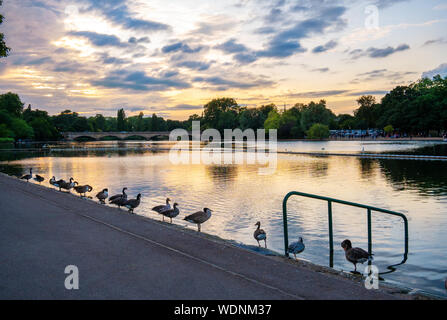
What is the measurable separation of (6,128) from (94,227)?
11312 cm

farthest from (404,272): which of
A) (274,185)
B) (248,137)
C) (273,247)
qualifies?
(248,137)

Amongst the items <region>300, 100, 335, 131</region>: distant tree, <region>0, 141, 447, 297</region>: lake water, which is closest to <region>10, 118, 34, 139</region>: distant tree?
<region>300, 100, 335, 131</region>: distant tree

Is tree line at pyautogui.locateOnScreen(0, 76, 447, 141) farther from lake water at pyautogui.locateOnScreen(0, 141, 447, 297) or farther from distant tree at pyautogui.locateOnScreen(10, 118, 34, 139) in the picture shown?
lake water at pyautogui.locateOnScreen(0, 141, 447, 297)

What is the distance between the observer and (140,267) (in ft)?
20.7

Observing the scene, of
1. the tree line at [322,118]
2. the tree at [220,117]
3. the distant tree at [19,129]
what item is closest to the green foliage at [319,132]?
the tree line at [322,118]

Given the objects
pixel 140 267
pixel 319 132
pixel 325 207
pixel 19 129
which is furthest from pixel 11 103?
pixel 140 267

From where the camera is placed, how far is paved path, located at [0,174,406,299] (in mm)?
5340

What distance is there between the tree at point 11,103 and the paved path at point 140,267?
5254 inches

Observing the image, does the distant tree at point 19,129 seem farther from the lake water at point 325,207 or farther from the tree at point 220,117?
the lake water at point 325,207

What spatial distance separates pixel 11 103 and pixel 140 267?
141217 mm

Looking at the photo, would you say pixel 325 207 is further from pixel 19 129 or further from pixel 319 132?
pixel 19 129

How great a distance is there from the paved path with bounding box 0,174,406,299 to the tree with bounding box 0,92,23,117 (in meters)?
133

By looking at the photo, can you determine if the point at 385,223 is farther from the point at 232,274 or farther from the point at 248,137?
the point at 248,137

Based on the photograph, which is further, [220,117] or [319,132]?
[220,117]
